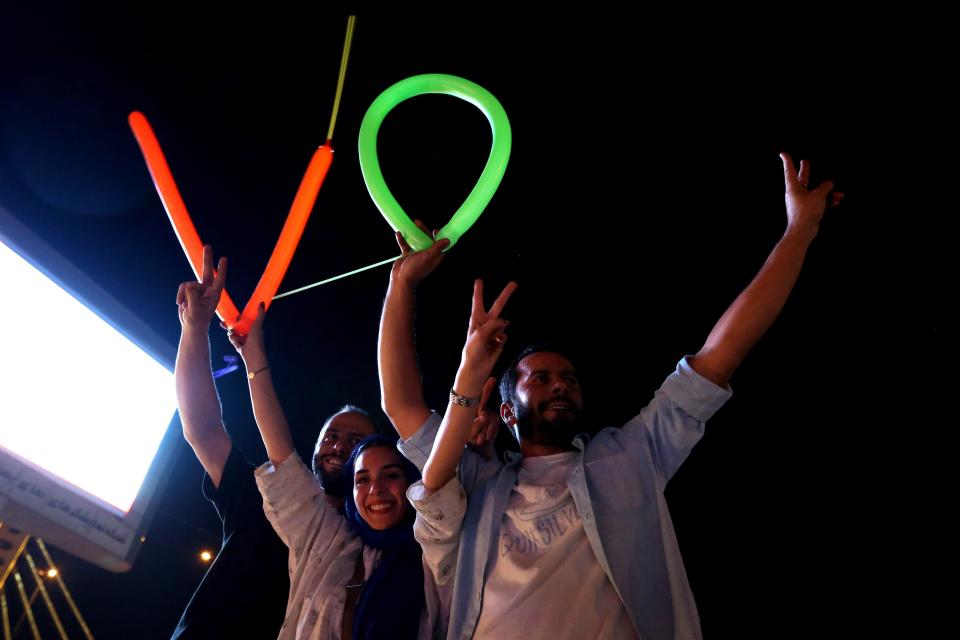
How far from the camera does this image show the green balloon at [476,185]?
1865mm

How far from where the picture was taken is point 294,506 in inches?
74.1

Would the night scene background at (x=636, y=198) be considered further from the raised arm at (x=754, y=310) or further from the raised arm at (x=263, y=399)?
the raised arm at (x=754, y=310)

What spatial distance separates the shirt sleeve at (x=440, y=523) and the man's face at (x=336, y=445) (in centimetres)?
80

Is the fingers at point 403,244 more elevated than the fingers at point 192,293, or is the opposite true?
the fingers at point 403,244

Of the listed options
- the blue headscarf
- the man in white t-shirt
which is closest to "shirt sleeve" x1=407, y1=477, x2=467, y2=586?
the man in white t-shirt

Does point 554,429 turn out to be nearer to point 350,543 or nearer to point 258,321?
point 350,543

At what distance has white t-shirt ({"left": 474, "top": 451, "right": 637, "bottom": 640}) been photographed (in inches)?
55.4

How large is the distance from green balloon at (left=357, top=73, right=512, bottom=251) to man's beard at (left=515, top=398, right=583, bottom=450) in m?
0.72

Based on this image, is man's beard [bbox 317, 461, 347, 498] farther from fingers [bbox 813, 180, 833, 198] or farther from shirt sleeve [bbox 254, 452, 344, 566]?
fingers [bbox 813, 180, 833, 198]

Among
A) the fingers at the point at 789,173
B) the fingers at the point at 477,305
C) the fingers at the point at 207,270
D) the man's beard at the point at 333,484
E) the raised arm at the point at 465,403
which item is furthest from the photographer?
the man's beard at the point at 333,484

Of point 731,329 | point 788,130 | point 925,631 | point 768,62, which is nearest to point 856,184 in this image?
point 788,130

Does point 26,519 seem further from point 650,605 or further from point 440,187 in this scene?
point 440,187

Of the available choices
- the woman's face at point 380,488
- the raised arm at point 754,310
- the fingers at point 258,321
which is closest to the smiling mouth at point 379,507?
the woman's face at point 380,488

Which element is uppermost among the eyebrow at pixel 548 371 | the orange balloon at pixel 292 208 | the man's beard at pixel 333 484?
the orange balloon at pixel 292 208
